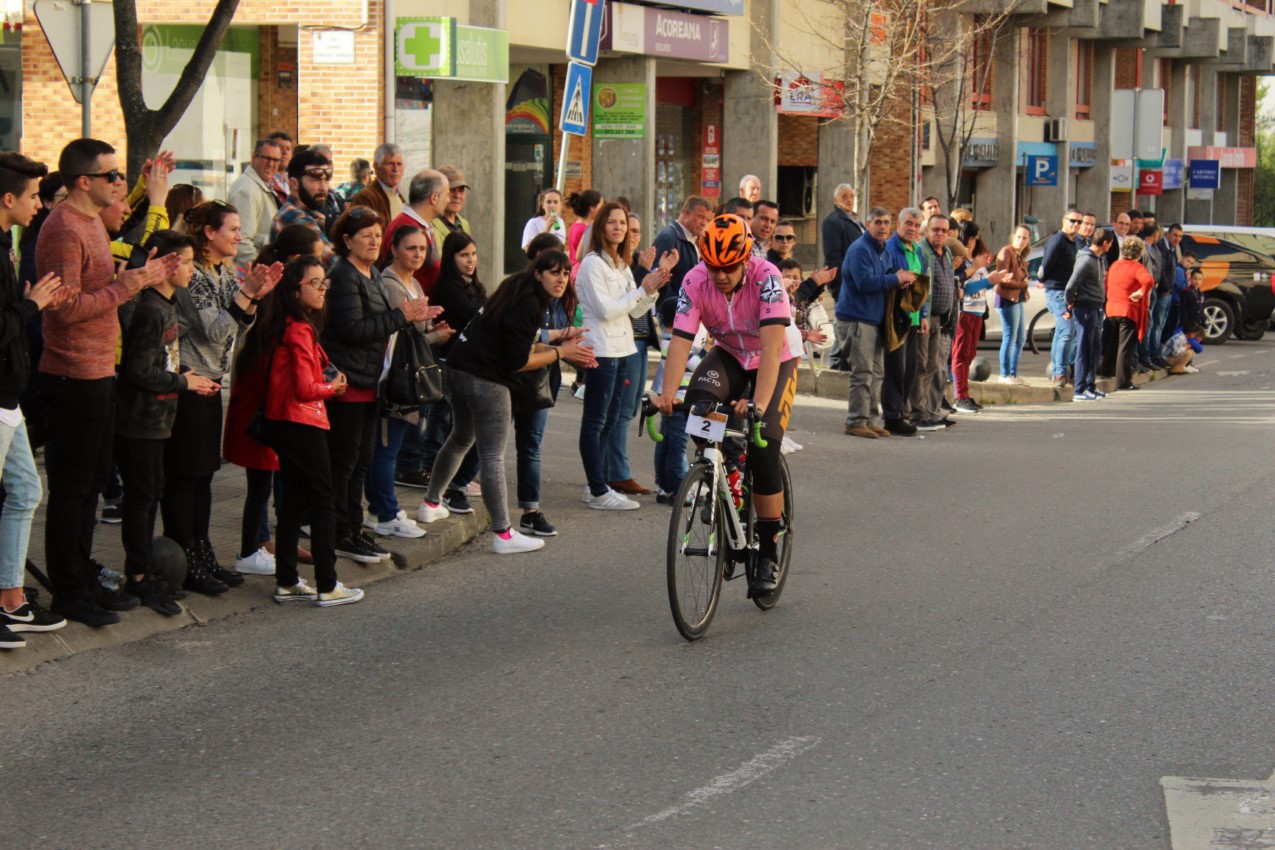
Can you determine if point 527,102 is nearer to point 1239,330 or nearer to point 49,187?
point 1239,330

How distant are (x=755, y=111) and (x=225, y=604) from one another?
83.2 feet

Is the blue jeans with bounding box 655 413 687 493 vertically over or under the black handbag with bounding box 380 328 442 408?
under

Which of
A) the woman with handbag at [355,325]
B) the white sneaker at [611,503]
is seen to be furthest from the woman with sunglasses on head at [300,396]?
the white sneaker at [611,503]

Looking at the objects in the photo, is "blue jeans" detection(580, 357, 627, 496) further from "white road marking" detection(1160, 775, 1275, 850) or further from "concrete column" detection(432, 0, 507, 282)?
"concrete column" detection(432, 0, 507, 282)

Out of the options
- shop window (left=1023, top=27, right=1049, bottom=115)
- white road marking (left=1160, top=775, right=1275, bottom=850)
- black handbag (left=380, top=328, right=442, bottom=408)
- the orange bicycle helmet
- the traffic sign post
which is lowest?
white road marking (left=1160, top=775, right=1275, bottom=850)

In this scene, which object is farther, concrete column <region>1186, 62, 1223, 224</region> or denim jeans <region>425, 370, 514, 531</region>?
concrete column <region>1186, 62, 1223, 224</region>

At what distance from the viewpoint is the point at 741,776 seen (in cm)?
583

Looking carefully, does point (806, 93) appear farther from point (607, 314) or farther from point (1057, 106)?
point (607, 314)

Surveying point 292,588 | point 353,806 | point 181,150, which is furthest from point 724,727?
point 181,150

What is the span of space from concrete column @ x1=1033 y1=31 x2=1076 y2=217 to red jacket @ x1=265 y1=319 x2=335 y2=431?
42062 millimetres

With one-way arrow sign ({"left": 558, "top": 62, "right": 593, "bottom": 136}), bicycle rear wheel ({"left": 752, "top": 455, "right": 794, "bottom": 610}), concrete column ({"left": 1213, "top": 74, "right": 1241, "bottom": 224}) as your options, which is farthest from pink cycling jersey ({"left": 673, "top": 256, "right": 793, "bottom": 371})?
concrete column ({"left": 1213, "top": 74, "right": 1241, "bottom": 224})

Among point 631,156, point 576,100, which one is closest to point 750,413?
point 576,100

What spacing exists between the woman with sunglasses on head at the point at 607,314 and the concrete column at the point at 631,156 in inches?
691

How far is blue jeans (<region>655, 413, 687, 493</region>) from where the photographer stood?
11.5 meters
